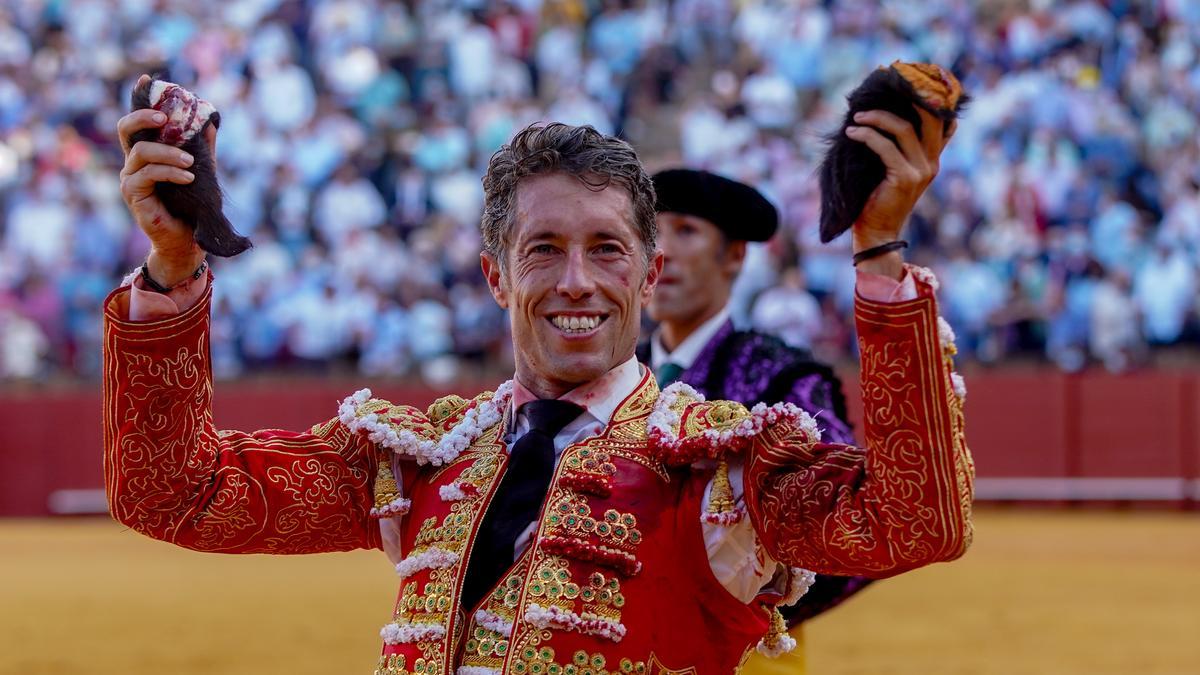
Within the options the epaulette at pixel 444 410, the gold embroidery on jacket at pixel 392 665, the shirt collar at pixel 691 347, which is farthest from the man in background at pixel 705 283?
the gold embroidery on jacket at pixel 392 665

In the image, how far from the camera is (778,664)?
3.46 m

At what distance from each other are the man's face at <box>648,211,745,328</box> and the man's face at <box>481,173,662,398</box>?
58.6 inches

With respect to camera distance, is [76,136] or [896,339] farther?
[76,136]

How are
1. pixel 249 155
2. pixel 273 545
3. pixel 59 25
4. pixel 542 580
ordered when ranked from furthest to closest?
1. pixel 59 25
2. pixel 249 155
3. pixel 273 545
4. pixel 542 580

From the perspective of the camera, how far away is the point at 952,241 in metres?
11.4

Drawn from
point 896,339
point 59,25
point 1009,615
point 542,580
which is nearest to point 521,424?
point 542,580

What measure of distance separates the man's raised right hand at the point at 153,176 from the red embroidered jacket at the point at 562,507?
0.10 metres

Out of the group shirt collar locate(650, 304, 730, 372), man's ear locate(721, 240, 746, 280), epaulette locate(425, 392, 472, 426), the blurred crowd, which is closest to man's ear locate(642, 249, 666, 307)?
epaulette locate(425, 392, 472, 426)

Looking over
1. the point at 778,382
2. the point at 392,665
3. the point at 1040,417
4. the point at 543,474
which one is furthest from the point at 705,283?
the point at 1040,417

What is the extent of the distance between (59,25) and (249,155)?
116 inches

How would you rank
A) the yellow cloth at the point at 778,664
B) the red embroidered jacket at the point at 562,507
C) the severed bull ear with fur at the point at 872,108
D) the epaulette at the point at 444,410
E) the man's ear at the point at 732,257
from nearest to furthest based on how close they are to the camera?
1. the severed bull ear with fur at the point at 872,108
2. the red embroidered jacket at the point at 562,507
3. the epaulette at the point at 444,410
4. the yellow cloth at the point at 778,664
5. the man's ear at the point at 732,257

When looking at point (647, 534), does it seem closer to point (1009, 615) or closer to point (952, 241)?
point (1009, 615)

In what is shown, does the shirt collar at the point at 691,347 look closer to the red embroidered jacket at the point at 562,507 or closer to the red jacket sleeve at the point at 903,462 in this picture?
the red embroidered jacket at the point at 562,507

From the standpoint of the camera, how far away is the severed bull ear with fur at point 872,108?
1792mm
